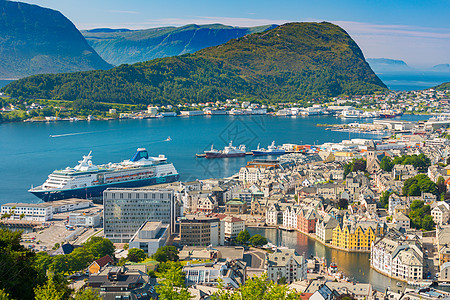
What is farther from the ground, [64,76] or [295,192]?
[64,76]

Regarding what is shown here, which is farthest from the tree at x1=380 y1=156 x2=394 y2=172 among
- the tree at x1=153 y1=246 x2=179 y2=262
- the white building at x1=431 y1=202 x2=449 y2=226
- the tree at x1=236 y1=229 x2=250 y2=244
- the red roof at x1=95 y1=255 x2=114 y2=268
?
the red roof at x1=95 y1=255 x2=114 y2=268

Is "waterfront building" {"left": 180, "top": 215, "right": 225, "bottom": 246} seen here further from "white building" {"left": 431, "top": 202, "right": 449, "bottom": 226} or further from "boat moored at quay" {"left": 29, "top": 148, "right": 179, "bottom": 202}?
"boat moored at quay" {"left": 29, "top": 148, "right": 179, "bottom": 202}

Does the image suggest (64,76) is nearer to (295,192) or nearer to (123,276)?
(295,192)

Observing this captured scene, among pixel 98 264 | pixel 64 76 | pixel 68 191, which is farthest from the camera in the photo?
pixel 64 76

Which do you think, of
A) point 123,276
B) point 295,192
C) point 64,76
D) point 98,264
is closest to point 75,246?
point 98,264

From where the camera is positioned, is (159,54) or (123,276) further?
(159,54)

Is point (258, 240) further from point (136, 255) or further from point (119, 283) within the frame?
point (119, 283)
